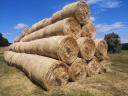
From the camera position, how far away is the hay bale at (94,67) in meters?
10.8

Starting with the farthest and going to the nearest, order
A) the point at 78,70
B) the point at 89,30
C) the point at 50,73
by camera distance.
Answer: the point at 89,30
the point at 78,70
the point at 50,73

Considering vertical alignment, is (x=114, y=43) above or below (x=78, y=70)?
above

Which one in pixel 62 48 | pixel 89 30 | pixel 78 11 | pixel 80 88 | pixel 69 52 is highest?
pixel 78 11

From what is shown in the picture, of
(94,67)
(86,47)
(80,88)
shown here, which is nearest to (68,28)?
(86,47)

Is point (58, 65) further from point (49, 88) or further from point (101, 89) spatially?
point (101, 89)

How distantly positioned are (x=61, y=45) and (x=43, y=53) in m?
1.58

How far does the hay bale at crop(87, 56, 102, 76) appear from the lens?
1079 centimetres

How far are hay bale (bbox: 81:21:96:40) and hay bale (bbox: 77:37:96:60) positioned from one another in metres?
0.81

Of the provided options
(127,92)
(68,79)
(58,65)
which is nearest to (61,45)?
(58,65)

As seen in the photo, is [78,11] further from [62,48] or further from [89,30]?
[62,48]

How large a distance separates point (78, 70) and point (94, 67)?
1.37m

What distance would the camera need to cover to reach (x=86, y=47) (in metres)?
10.3

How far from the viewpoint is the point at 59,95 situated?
25.6 ft

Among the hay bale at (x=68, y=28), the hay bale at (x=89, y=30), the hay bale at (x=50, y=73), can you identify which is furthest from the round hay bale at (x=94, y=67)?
the hay bale at (x=50, y=73)
